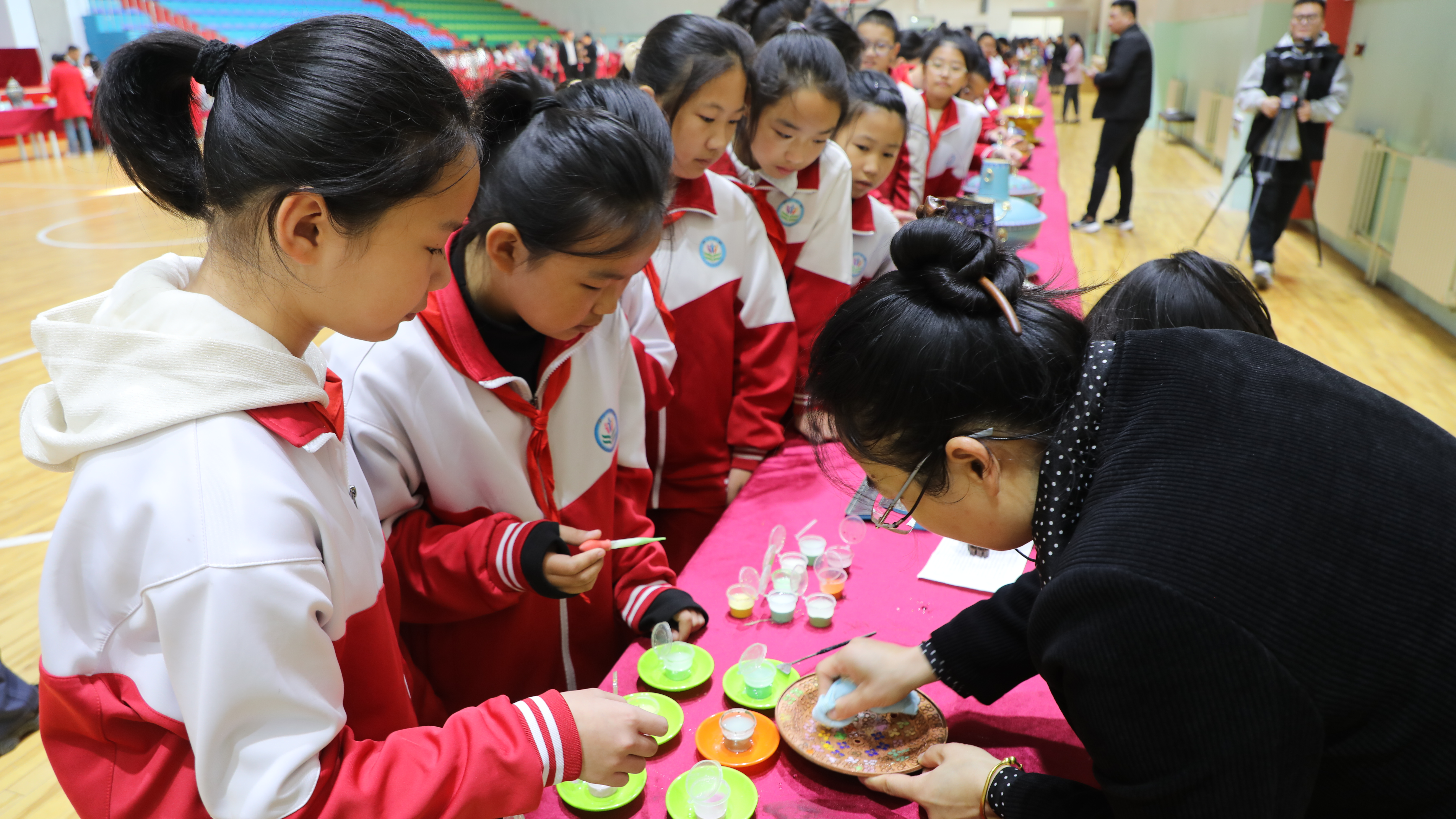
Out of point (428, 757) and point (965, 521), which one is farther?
point (965, 521)

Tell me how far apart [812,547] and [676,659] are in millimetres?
354

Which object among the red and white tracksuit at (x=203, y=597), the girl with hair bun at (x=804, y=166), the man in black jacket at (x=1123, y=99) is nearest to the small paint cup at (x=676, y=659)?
the red and white tracksuit at (x=203, y=597)

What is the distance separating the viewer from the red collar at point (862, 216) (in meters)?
2.46

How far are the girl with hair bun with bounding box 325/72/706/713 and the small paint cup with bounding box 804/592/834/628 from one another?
16 centimetres

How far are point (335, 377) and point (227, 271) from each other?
0.15 meters

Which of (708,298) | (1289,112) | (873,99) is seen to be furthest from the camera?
(1289,112)

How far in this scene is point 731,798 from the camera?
0.92 m

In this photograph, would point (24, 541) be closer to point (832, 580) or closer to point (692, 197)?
point (692, 197)

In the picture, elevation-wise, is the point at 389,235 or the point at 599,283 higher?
the point at 389,235

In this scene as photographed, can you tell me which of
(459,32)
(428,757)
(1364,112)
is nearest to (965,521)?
(428,757)

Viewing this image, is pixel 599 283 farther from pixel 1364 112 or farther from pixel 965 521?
pixel 1364 112

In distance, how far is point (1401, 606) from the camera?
660mm

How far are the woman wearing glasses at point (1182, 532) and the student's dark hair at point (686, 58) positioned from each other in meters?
1.04

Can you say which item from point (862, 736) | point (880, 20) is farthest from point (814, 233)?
point (880, 20)
